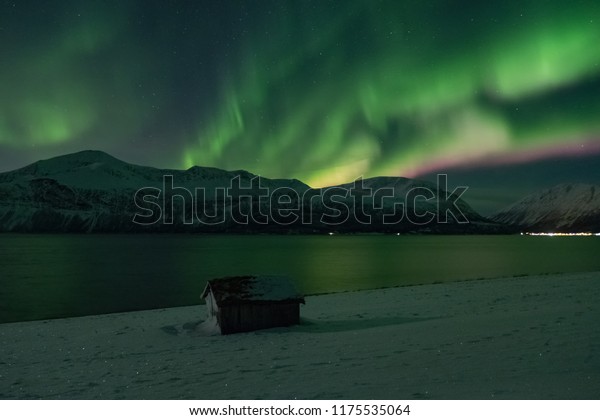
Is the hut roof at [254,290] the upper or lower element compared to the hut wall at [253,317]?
upper

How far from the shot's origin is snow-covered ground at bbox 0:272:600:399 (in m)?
10.2

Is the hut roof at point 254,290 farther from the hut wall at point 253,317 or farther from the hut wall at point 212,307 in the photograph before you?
the hut wall at point 212,307

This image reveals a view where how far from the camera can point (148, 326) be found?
24.8 meters

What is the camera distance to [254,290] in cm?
2078

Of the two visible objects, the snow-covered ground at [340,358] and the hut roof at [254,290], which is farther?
the hut roof at [254,290]

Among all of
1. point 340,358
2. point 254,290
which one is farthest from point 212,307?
point 340,358

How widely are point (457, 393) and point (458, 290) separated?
26.2 metres

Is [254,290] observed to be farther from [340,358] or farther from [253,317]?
[340,358]

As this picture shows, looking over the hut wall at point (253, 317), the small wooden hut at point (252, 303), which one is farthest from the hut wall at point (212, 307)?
the hut wall at point (253, 317)

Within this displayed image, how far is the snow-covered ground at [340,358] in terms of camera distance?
10.2 metres

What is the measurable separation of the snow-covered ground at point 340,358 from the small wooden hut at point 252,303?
0.71 meters

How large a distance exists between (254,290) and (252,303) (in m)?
0.67

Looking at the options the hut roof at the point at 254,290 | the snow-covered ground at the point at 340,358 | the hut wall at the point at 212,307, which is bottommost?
the snow-covered ground at the point at 340,358
